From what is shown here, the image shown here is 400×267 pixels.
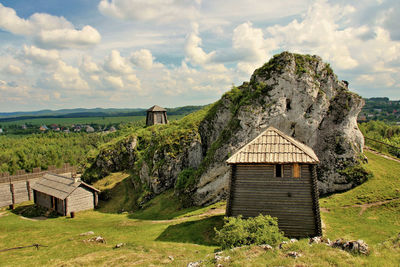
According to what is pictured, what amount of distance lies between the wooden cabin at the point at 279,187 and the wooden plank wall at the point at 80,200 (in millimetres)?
27136

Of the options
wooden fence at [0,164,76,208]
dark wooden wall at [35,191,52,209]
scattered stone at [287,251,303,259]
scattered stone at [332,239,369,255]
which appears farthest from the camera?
wooden fence at [0,164,76,208]

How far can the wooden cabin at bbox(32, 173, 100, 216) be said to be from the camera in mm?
36375

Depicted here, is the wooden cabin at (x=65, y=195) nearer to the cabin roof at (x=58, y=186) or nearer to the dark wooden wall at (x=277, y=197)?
the cabin roof at (x=58, y=186)

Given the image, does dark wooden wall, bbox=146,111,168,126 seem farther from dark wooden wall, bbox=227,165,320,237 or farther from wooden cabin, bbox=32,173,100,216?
dark wooden wall, bbox=227,165,320,237

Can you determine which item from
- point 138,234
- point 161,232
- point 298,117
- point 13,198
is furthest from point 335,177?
point 13,198

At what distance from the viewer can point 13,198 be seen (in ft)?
147

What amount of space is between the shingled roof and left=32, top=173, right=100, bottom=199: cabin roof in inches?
1100

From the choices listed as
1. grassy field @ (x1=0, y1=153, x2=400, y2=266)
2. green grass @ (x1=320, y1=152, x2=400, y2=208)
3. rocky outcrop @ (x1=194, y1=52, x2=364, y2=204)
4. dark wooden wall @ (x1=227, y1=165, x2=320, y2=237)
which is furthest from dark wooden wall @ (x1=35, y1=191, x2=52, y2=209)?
green grass @ (x1=320, y1=152, x2=400, y2=208)

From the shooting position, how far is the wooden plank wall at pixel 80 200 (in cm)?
3659

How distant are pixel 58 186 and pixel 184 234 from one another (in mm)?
25994

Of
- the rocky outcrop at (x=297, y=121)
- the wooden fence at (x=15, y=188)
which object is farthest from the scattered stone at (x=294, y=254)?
the wooden fence at (x=15, y=188)

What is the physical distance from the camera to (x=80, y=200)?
124ft

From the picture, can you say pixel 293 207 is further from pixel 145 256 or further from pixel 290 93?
pixel 290 93

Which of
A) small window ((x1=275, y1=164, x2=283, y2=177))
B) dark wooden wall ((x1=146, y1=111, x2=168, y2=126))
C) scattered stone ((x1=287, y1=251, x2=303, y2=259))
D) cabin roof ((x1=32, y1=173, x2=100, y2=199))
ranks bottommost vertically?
cabin roof ((x1=32, y1=173, x2=100, y2=199))
